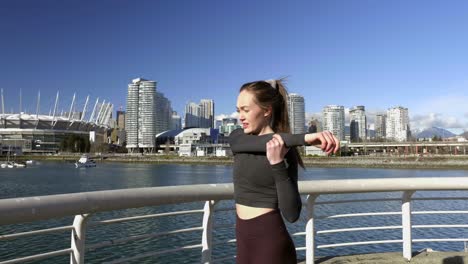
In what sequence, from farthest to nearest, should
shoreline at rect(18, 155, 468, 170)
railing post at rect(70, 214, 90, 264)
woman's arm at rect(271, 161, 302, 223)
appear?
shoreline at rect(18, 155, 468, 170), railing post at rect(70, 214, 90, 264), woman's arm at rect(271, 161, 302, 223)

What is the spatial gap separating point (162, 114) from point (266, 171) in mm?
167236

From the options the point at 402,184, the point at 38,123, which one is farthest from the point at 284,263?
the point at 38,123

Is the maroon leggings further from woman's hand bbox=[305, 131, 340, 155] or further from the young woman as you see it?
woman's hand bbox=[305, 131, 340, 155]

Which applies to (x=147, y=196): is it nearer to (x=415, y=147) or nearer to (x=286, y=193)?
(x=286, y=193)

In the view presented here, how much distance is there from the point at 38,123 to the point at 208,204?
135 metres

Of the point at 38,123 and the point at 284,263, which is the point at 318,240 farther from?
the point at 38,123

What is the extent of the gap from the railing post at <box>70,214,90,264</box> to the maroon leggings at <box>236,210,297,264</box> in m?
0.95

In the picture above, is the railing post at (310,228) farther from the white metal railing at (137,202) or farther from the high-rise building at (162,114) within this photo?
the high-rise building at (162,114)

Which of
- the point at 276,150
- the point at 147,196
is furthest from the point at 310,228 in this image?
the point at 276,150

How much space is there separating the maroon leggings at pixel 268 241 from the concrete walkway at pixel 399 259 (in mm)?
2058

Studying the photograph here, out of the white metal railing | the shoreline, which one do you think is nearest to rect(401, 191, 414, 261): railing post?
the white metal railing

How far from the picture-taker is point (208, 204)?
246 centimetres

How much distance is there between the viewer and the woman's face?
1.44m

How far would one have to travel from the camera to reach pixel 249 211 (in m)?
1.38
